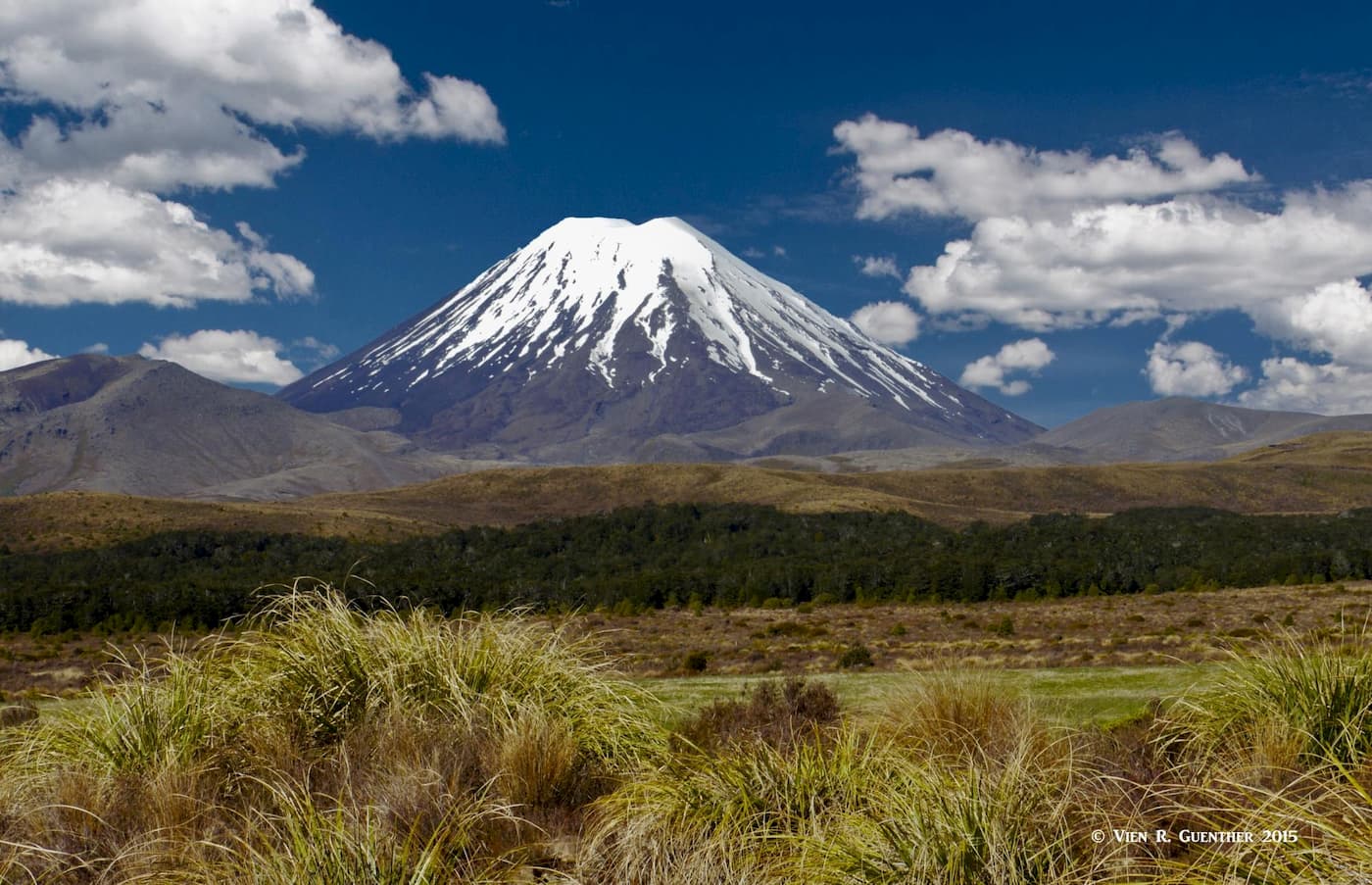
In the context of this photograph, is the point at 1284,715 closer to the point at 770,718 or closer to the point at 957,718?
the point at 957,718

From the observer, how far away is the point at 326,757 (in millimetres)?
5750

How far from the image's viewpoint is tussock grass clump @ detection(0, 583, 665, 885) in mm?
4449

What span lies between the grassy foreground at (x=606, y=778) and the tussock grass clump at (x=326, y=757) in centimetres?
2

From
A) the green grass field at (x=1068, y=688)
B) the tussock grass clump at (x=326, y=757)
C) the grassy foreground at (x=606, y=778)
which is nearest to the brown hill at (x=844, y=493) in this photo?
the green grass field at (x=1068, y=688)

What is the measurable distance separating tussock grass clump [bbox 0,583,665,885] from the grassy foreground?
0.02 metres

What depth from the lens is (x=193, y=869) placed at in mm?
4445

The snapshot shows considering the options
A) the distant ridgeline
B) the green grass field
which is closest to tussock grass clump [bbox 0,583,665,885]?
the green grass field

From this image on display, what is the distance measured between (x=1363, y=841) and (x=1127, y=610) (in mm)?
31523

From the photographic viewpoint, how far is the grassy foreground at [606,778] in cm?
426

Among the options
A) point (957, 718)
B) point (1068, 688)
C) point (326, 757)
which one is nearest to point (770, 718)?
point (957, 718)

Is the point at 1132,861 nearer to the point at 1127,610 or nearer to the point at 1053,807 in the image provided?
the point at 1053,807

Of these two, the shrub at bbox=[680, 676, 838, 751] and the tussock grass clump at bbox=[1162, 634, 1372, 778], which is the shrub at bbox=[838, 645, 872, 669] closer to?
the shrub at bbox=[680, 676, 838, 751]

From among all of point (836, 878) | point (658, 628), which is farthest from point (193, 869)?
point (658, 628)

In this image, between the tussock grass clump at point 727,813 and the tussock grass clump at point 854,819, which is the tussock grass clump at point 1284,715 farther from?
the tussock grass clump at point 727,813
